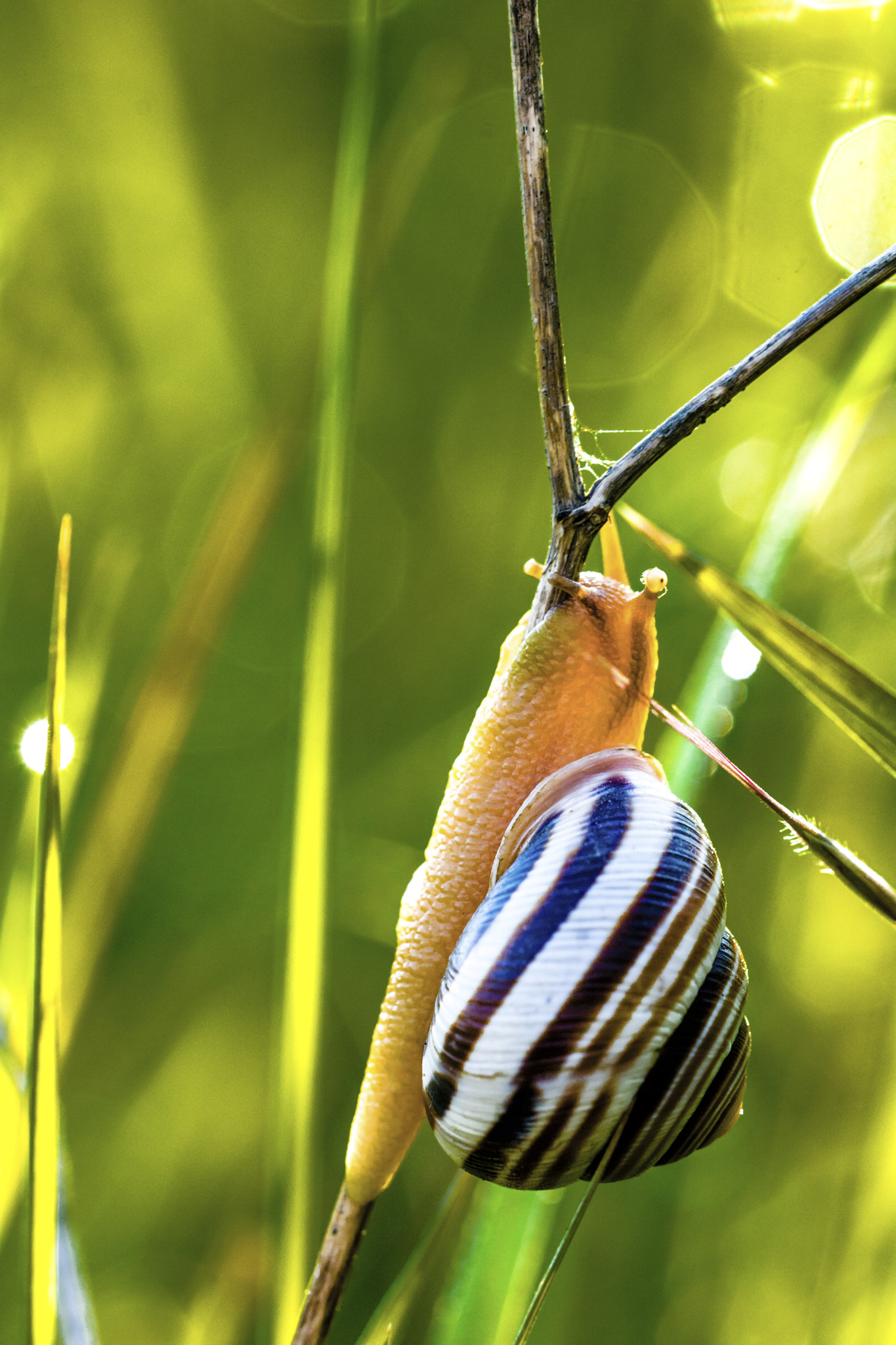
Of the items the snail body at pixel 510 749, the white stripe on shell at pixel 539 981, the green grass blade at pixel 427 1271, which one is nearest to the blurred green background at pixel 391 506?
the green grass blade at pixel 427 1271

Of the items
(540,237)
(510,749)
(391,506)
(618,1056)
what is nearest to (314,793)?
(510,749)

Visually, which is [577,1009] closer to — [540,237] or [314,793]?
[314,793]

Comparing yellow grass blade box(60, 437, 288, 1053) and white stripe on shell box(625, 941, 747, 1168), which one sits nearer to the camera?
white stripe on shell box(625, 941, 747, 1168)

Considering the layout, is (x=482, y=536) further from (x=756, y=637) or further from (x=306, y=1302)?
(x=306, y=1302)

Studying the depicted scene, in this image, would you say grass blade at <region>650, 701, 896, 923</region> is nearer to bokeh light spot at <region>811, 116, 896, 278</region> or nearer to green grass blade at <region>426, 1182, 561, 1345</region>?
green grass blade at <region>426, 1182, 561, 1345</region>

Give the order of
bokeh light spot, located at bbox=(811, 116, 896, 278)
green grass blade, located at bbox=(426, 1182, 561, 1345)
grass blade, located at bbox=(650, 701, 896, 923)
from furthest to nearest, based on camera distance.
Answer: bokeh light spot, located at bbox=(811, 116, 896, 278), green grass blade, located at bbox=(426, 1182, 561, 1345), grass blade, located at bbox=(650, 701, 896, 923)

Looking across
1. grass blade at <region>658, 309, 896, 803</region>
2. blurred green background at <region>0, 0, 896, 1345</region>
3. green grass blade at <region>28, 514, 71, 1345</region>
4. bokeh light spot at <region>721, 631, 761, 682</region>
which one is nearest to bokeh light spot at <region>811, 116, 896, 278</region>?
blurred green background at <region>0, 0, 896, 1345</region>

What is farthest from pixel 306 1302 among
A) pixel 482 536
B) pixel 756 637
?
pixel 482 536
